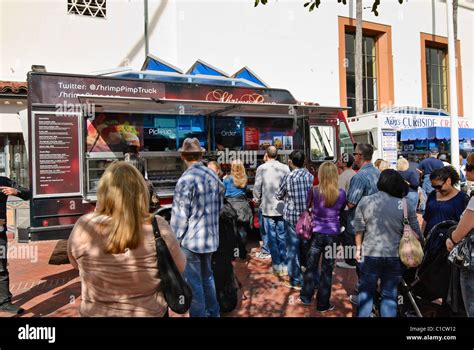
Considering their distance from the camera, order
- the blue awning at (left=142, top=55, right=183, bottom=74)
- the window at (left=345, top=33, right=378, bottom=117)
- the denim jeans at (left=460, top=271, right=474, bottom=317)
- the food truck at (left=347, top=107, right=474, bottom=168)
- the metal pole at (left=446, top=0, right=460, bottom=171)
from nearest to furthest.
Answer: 1. the denim jeans at (left=460, top=271, right=474, bottom=317)
2. the blue awning at (left=142, top=55, right=183, bottom=74)
3. the metal pole at (left=446, top=0, right=460, bottom=171)
4. the food truck at (left=347, top=107, right=474, bottom=168)
5. the window at (left=345, top=33, right=378, bottom=117)

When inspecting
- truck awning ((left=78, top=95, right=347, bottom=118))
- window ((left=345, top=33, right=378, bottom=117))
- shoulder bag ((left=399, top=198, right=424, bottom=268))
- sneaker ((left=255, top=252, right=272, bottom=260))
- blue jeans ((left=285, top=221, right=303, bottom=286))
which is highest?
window ((left=345, top=33, right=378, bottom=117))

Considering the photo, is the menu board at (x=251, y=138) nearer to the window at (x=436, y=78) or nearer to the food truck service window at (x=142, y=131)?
the food truck service window at (x=142, y=131)

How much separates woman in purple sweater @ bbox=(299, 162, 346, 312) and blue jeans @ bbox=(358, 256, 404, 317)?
2.26 feet

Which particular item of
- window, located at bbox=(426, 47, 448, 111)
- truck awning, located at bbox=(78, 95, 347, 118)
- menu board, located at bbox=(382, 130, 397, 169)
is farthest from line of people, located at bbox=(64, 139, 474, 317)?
window, located at bbox=(426, 47, 448, 111)

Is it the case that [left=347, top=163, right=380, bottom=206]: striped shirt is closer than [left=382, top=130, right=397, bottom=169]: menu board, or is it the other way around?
[left=347, top=163, right=380, bottom=206]: striped shirt

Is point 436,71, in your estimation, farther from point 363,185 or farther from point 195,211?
point 195,211

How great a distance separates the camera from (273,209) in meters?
5.29

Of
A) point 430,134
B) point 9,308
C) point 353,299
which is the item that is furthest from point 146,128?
point 430,134

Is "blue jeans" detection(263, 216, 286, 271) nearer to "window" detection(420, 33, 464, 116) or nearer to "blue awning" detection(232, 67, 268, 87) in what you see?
"blue awning" detection(232, 67, 268, 87)

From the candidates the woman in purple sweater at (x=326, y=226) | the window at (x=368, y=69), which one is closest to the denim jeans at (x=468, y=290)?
the woman in purple sweater at (x=326, y=226)

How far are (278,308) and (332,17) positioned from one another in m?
16.5

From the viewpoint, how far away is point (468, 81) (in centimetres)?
2270

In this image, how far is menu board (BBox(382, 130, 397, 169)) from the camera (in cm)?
1122
